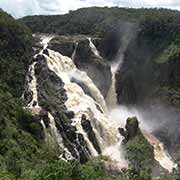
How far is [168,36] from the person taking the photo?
366 feet

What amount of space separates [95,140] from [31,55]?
2480 centimetres

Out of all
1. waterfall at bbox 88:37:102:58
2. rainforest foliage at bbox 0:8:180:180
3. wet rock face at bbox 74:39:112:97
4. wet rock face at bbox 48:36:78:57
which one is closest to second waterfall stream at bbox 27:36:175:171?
waterfall at bbox 88:37:102:58

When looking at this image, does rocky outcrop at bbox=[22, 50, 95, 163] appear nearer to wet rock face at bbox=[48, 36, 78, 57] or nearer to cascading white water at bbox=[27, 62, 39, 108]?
cascading white water at bbox=[27, 62, 39, 108]

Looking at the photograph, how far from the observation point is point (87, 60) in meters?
104

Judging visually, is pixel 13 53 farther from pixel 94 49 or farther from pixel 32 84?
pixel 94 49

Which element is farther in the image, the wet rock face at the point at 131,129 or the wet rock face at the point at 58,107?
the wet rock face at the point at 131,129

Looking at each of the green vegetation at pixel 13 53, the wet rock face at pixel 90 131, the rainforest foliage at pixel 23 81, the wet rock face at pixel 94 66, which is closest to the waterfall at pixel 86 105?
the wet rock face at pixel 90 131

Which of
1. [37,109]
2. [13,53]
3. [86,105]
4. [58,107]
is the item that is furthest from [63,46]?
[37,109]

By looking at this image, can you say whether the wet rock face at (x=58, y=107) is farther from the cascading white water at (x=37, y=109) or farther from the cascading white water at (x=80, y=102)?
the cascading white water at (x=80, y=102)

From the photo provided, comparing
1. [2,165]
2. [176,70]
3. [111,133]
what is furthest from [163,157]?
[2,165]

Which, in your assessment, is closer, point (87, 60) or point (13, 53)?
point (13, 53)

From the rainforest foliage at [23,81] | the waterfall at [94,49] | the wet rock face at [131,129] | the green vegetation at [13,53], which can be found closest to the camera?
the rainforest foliage at [23,81]

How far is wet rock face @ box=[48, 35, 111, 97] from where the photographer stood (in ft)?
336

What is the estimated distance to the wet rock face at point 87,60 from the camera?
4038 inches
